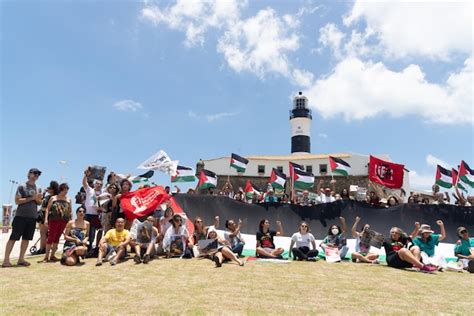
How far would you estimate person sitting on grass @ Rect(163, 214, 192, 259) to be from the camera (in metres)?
8.84

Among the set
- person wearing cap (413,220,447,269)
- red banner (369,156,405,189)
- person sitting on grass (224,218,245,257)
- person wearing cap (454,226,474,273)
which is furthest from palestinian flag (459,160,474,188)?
person sitting on grass (224,218,245,257)

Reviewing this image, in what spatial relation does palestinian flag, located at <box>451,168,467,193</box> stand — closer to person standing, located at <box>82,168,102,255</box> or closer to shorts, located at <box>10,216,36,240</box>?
person standing, located at <box>82,168,102,255</box>

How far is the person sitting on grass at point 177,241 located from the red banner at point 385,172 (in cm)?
1024

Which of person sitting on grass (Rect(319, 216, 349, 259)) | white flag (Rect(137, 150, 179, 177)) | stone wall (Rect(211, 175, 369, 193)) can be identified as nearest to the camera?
person sitting on grass (Rect(319, 216, 349, 259))

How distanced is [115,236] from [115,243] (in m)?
0.18

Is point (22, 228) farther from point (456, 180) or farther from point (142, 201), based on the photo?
point (456, 180)

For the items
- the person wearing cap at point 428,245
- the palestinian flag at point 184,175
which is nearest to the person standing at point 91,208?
the person wearing cap at point 428,245

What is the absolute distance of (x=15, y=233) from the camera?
716 cm

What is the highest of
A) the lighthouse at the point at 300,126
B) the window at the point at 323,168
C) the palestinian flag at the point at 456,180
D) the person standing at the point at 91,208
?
the lighthouse at the point at 300,126

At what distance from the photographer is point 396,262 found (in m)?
8.06

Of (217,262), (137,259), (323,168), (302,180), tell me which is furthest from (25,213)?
(323,168)

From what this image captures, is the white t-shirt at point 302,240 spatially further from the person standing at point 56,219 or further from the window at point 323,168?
the window at point 323,168

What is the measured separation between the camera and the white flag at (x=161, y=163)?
12.3 m

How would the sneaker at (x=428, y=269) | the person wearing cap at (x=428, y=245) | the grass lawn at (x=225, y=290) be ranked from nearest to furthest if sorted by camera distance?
the grass lawn at (x=225, y=290) < the sneaker at (x=428, y=269) < the person wearing cap at (x=428, y=245)
